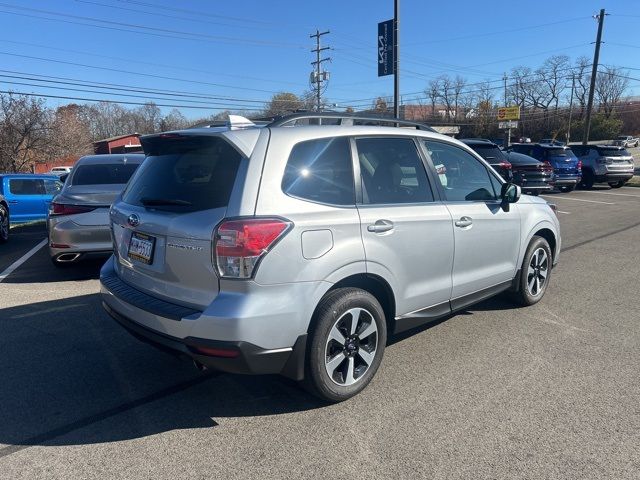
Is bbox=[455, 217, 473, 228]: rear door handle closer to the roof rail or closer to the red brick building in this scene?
the roof rail

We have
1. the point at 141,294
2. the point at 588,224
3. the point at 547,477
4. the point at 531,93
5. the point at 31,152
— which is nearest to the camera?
the point at 547,477

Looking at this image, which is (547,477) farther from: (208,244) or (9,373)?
(9,373)

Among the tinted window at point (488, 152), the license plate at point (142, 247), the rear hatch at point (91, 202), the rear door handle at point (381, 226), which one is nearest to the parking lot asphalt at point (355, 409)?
the license plate at point (142, 247)

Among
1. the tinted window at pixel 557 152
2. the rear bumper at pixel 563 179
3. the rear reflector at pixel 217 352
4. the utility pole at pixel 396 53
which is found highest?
the utility pole at pixel 396 53

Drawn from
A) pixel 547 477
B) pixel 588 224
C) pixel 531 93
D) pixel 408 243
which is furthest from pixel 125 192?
pixel 531 93

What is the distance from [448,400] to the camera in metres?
3.32

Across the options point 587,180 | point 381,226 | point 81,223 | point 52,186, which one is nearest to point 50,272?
point 81,223

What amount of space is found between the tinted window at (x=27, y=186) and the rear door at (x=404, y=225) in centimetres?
1192

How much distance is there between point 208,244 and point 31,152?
3796cm

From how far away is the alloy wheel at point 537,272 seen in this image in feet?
17.0

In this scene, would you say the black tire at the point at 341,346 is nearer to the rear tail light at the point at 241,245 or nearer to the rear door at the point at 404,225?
the rear door at the point at 404,225

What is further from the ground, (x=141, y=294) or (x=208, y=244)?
(x=208, y=244)

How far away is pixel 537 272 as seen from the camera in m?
5.27

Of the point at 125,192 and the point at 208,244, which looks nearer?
the point at 208,244
